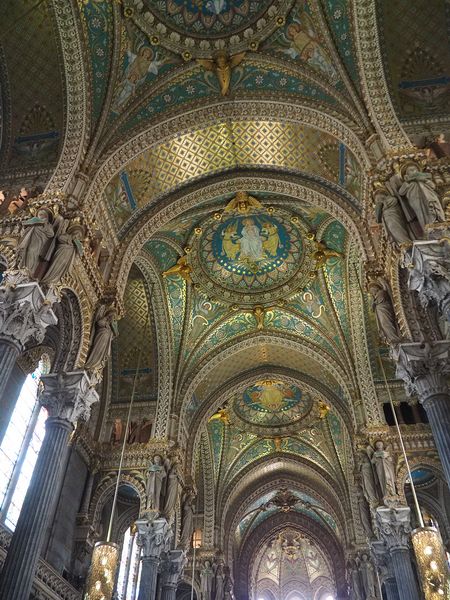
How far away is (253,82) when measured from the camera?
39.6 feet

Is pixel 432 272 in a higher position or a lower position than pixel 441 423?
higher

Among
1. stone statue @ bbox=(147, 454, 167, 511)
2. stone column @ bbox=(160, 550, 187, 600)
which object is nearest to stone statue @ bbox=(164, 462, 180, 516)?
stone statue @ bbox=(147, 454, 167, 511)

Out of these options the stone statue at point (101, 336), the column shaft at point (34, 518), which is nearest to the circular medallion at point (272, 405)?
the stone statue at point (101, 336)

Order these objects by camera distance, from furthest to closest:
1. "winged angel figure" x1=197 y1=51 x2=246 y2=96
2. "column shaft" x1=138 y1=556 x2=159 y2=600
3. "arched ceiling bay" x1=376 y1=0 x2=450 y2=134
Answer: "column shaft" x1=138 y1=556 x2=159 y2=600 → "winged angel figure" x1=197 y1=51 x2=246 y2=96 → "arched ceiling bay" x1=376 y1=0 x2=450 y2=134

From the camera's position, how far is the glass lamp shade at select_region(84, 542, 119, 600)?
28.3 feet

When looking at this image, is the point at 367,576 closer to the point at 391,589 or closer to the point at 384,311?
the point at 391,589

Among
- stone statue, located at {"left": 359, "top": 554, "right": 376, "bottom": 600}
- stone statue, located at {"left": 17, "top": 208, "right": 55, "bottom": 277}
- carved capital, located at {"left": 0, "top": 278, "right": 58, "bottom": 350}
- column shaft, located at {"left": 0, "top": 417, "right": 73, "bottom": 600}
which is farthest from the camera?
stone statue, located at {"left": 359, "top": 554, "right": 376, "bottom": 600}

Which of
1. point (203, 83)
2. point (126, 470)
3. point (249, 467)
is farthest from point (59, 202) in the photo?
point (249, 467)

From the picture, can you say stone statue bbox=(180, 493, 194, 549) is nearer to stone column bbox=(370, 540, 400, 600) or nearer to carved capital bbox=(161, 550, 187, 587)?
carved capital bbox=(161, 550, 187, 587)

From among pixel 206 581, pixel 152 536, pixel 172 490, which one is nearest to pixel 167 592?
pixel 152 536

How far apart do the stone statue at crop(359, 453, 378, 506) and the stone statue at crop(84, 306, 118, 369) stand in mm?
7664

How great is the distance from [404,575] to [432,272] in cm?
778

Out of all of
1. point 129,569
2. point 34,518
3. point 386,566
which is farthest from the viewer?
point 129,569

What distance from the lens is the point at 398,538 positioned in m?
12.6
